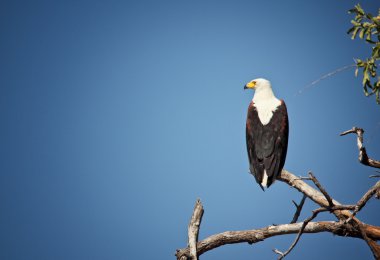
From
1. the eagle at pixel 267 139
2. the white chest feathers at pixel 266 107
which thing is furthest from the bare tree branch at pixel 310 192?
the white chest feathers at pixel 266 107

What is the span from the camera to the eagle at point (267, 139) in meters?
7.07

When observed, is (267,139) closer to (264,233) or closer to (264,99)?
(264,99)

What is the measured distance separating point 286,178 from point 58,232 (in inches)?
7616

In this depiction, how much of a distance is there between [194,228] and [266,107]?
282 centimetres

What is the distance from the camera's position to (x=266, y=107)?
8.09m

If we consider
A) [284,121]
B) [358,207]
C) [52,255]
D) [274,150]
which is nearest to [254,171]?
[274,150]

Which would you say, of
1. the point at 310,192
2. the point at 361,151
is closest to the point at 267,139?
the point at 310,192

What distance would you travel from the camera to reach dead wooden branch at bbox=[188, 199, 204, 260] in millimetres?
5789

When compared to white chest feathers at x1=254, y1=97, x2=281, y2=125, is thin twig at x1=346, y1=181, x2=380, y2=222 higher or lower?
lower

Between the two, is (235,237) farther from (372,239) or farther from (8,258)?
(8,258)

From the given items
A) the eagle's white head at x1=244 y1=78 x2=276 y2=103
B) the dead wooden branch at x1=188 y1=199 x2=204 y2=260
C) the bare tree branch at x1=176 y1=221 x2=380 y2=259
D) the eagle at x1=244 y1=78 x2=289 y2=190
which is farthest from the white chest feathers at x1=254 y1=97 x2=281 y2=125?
the bare tree branch at x1=176 y1=221 x2=380 y2=259

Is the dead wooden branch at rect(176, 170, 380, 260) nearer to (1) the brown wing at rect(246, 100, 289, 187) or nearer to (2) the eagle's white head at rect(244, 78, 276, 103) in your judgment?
(1) the brown wing at rect(246, 100, 289, 187)

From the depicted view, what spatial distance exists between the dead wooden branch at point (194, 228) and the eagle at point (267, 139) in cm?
121

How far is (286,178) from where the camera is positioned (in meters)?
6.83
